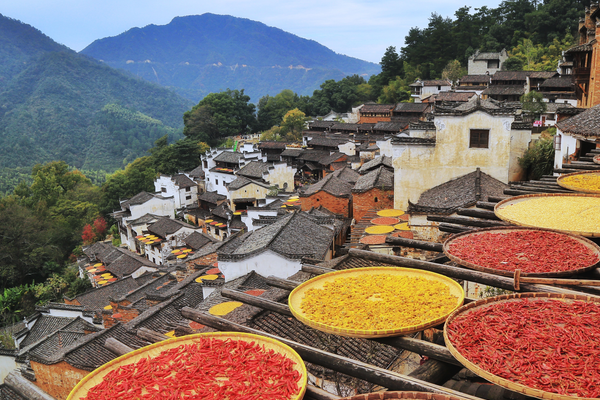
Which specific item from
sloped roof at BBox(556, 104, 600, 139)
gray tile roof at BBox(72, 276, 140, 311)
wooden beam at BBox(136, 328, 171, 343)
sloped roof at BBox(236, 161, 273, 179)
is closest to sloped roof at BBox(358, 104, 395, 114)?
sloped roof at BBox(236, 161, 273, 179)

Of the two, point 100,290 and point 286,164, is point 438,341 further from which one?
point 286,164

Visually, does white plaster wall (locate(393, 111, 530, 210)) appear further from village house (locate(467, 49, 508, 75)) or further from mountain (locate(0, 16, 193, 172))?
mountain (locate(0, 16, 193, 172))

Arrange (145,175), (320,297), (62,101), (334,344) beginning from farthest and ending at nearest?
(62,101) < (145,175) < (334,344) < (320,297)

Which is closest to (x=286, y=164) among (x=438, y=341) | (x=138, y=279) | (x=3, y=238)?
(x=138, y=279)

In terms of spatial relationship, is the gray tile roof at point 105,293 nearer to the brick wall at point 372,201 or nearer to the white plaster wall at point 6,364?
the white plaster wall at point 6,364

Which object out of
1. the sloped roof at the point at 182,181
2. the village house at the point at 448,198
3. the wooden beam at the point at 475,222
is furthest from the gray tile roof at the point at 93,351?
the sloped roof at the point at 182,181

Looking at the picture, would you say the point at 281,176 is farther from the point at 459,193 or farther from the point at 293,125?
the point at 459,193

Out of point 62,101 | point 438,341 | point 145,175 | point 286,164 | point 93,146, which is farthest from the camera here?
point 62,101
